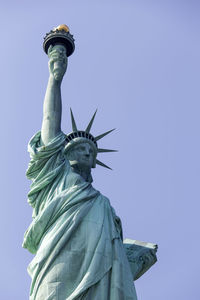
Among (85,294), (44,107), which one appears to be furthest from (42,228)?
(44,107)

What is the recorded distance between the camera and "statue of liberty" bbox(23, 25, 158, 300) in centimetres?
2019

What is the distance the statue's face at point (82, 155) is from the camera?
75.6 feet

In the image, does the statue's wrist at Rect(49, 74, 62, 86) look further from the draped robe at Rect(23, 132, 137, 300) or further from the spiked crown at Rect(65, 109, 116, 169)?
the draped robe at Rect(23, 132, 137, 300)

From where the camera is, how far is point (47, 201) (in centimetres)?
2216

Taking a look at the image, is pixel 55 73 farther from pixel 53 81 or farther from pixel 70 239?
pixel 70 239

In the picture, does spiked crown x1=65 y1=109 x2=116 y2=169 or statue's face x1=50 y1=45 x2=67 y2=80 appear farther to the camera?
statue's face x1=50 y1=45 x2=67 y2=80

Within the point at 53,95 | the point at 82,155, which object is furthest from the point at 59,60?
the point at 82,155

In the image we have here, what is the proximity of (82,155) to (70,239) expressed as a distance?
9.73 ft

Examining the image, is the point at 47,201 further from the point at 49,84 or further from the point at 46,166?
the point at 49,84

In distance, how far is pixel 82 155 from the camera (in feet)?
75.6

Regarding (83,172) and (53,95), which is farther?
(53,95)

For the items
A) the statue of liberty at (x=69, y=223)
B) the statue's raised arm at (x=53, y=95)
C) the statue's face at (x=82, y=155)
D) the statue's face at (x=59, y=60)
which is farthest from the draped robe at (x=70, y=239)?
the statue's face at (x=59, y=60)

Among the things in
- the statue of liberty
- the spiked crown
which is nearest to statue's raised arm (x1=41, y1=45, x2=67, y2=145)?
the statue of liberty

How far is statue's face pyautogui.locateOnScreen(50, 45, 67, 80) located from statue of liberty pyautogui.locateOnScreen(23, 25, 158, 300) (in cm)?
3
